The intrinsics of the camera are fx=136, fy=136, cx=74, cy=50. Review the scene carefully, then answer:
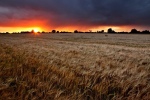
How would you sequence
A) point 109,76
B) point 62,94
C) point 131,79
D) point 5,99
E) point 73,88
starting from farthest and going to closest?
point 109,76 → point 131,79 → point 73,88 → point 62,94 → point 5,99

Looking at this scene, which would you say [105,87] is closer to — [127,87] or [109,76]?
[127,87]

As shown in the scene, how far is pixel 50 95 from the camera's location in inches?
119

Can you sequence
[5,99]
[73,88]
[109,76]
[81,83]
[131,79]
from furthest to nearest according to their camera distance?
[109,76] → [131,79] → [81,83] → [73,88] → [5,99]

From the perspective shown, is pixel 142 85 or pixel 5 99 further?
pixel 142 85

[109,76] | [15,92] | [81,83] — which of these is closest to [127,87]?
[109,76]

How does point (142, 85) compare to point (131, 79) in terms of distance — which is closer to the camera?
point (142, 85)

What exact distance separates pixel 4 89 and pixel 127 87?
10.1 ft

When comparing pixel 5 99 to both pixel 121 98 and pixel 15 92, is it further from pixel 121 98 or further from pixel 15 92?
pixel 121 98

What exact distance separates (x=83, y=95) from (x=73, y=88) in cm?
37

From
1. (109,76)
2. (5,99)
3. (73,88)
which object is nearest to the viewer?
(5,99)

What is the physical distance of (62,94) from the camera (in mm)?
3236

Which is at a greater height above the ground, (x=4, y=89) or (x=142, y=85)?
(x=4, y=89)

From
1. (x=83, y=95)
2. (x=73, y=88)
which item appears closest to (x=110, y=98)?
(x=83, y=95)

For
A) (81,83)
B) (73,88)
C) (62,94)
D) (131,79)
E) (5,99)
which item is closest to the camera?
(5,99)
